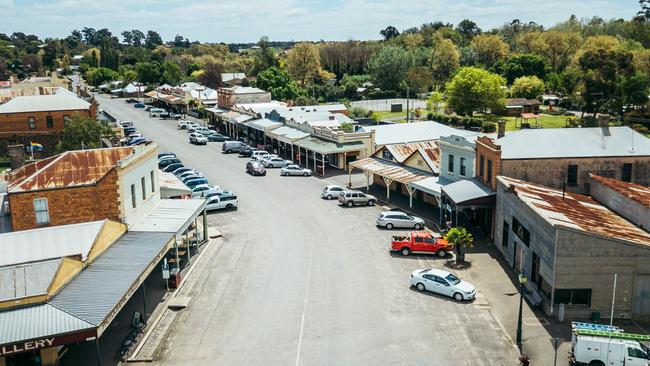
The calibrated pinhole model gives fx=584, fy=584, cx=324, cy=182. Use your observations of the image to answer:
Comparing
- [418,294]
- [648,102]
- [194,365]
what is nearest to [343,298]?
[418,294]

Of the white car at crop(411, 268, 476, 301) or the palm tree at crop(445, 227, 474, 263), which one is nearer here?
the white car at crop(411, 268, 476, 301)

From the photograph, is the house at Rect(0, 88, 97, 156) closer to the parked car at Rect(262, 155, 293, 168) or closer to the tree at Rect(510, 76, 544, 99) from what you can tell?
the parked car at Rect(262, 155, 293, 168)

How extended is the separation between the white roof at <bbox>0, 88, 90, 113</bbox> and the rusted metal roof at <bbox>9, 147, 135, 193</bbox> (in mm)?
39935

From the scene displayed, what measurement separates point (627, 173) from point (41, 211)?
35374 mm

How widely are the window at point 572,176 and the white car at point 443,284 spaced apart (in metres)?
12.5

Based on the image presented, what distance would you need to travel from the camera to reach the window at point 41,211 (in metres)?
29.5

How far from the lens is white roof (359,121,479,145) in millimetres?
58625

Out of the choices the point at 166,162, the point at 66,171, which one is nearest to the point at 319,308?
the point at 66,171

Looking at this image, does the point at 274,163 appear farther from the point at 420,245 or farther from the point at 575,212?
the point at 575,212

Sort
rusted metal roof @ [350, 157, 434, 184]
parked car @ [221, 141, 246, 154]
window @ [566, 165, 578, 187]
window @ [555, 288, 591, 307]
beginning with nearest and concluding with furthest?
window @ [555, 288, 591, 307]
window @ [566, 165, 578, 187]
rusted metal roof @ [350, 157, 434, 184]
parked car @ [221, 141, 246, 154]

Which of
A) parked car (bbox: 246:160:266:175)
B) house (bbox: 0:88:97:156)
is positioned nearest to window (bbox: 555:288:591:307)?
parked car (bbox: 246:160:266:175)

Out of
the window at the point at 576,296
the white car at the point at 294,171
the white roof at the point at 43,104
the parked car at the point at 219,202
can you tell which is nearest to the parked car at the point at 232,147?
the white car at the point at 294,171

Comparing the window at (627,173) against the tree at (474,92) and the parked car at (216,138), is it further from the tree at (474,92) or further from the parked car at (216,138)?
the tree at (474,92)

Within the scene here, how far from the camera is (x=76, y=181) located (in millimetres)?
30469
